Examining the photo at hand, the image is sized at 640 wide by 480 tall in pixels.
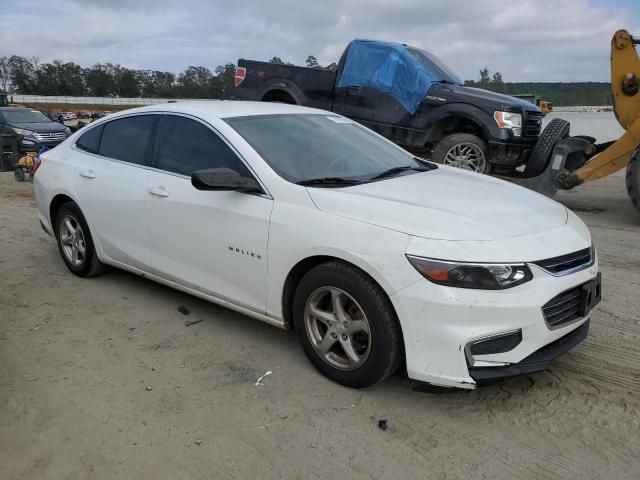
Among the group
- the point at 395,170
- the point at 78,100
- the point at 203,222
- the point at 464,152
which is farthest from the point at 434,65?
the point at 78,100

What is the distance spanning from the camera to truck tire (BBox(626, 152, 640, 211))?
26.0 ft

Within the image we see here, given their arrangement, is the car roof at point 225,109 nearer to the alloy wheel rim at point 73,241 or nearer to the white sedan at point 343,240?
the white sedan at point 343,240

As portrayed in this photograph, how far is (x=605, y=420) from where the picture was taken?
2904 mm

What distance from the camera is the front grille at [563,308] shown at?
2840 millimetres

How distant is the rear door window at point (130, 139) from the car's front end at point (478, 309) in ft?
8.32

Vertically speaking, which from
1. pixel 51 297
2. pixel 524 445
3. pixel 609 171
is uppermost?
pixel 609 171

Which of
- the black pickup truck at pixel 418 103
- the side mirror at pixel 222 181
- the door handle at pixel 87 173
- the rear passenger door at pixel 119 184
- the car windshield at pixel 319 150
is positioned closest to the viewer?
the side mirror at pixel 222 181

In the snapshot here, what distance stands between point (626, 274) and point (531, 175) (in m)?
3.83

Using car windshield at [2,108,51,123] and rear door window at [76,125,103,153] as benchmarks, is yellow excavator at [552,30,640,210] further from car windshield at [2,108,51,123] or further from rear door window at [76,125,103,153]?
car windshield at [2,108,51,123]

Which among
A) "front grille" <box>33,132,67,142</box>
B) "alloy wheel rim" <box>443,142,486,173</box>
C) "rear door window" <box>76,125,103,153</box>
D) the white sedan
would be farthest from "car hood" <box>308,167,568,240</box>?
"front grille" <box>33,132,67,142</box>

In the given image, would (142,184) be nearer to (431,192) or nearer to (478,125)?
(431,192)

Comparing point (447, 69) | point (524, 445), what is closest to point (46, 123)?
point (447, 69)

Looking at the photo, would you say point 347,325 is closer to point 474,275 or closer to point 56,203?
point 474,275

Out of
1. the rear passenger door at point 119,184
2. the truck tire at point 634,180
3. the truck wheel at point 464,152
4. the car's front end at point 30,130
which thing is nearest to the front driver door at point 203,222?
the rear passenger door at point 119,184
